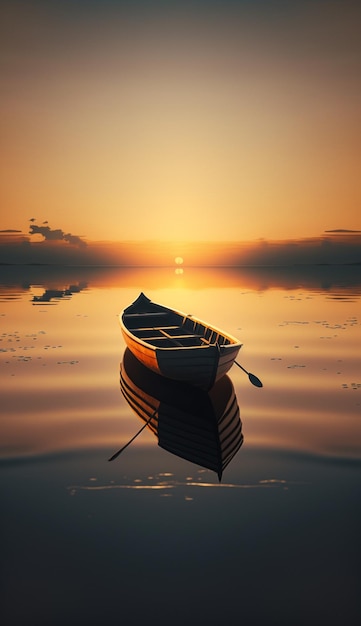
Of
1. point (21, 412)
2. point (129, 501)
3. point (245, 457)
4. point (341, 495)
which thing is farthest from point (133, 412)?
point (341, 495)

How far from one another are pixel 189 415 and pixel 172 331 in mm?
9098

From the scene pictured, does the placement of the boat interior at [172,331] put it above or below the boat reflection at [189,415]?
above

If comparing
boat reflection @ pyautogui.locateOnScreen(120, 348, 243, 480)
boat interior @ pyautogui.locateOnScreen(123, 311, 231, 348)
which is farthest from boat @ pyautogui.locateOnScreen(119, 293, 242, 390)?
boat reflection @ pyautogui.locateOnScreen(120, 348, 243, 480)

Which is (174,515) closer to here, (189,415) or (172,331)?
(189,415)

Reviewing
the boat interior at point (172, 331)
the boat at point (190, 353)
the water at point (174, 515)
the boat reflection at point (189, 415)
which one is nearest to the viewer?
the water at point (174, 515)

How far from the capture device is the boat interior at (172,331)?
20.1 m

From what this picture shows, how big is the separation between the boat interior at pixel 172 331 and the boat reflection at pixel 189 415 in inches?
63.0

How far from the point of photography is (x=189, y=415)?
14.9 meters

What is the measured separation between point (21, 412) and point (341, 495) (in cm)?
948

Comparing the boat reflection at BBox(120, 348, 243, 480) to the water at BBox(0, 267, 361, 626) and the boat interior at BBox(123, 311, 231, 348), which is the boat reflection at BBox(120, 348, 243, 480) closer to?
the water at BBox(0, 267, 361, 626)

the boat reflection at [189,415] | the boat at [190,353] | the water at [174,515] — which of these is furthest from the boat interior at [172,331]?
the water at [174,515]

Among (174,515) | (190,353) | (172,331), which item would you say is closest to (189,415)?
(190,353)

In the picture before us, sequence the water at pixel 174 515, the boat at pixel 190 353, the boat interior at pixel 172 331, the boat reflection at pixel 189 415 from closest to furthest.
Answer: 1. the water at pixel 174 515
2. the boat reflection at pixel 189 415
3. the boat at pixel 190 353
4. the boat interior at pixel 172 331

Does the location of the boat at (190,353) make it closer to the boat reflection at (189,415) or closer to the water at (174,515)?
the boat reflection at (189,415)
